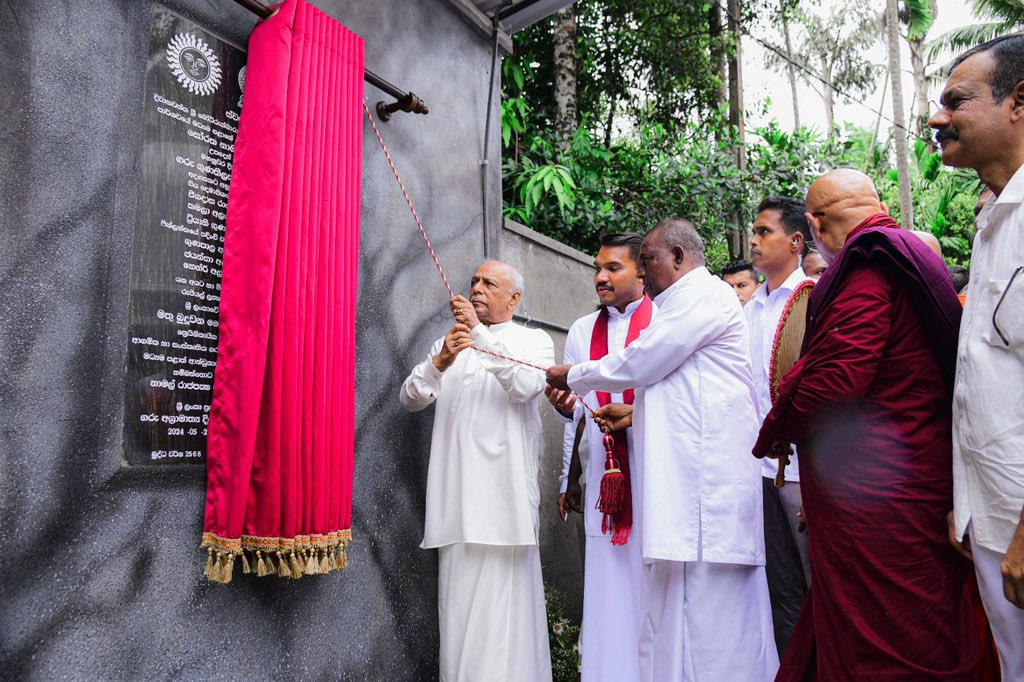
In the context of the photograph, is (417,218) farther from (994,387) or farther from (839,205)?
(994,387)

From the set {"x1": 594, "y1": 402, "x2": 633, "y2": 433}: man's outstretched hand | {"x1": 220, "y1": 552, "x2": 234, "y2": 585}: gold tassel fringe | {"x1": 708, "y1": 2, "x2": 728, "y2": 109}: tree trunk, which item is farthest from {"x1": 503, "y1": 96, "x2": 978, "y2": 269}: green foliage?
{"x1": 220, "y1": 552, "x2": 234, "y2": 585}: gold tassel fringe

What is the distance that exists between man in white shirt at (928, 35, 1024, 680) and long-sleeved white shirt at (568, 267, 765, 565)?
1.18m

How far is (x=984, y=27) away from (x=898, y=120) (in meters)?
11.7

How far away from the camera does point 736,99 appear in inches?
439

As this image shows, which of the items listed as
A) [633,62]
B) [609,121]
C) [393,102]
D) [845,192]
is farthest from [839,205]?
[633,62]

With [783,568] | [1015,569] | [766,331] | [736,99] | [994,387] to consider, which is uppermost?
[736,99]

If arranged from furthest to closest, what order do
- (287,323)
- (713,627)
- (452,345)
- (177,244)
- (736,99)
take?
(736,99)
(452,345)
(713,627)
(287,323)
(177,244)

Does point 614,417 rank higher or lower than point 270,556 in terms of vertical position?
higher

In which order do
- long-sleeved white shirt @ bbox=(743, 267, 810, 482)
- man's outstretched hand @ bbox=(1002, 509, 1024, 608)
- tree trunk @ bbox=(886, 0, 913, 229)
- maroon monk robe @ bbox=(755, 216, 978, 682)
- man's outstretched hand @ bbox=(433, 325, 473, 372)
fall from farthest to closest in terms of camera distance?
tree trunk @ bbox=(886, 0, 913, 229) < long-sleeved white shirt @ bbox=(743, 267, 810, 482) < man's outstretched hand @ bbox=(433, 325, 473, 372) < maroon monk robe @ bbox=(755, 216, 978, 682) < man's outstretched hand @ bbox=(1002, 509, 1024, 608)

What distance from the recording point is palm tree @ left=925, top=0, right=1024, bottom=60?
19.0 meters

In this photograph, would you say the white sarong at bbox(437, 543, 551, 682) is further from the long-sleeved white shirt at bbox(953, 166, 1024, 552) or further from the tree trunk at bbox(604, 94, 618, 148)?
the tree trunk at bbox(604, 94, 618, 148)

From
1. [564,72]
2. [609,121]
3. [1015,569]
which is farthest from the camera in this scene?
[609,121]

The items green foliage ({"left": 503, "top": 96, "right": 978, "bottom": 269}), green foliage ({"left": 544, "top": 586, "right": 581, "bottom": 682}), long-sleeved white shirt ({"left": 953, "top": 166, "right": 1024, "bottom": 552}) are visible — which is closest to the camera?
long-sleeved white shirt ({"left": 953, "top": 166, "right": 1024, "bottom": 552})

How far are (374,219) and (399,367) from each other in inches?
29.9
